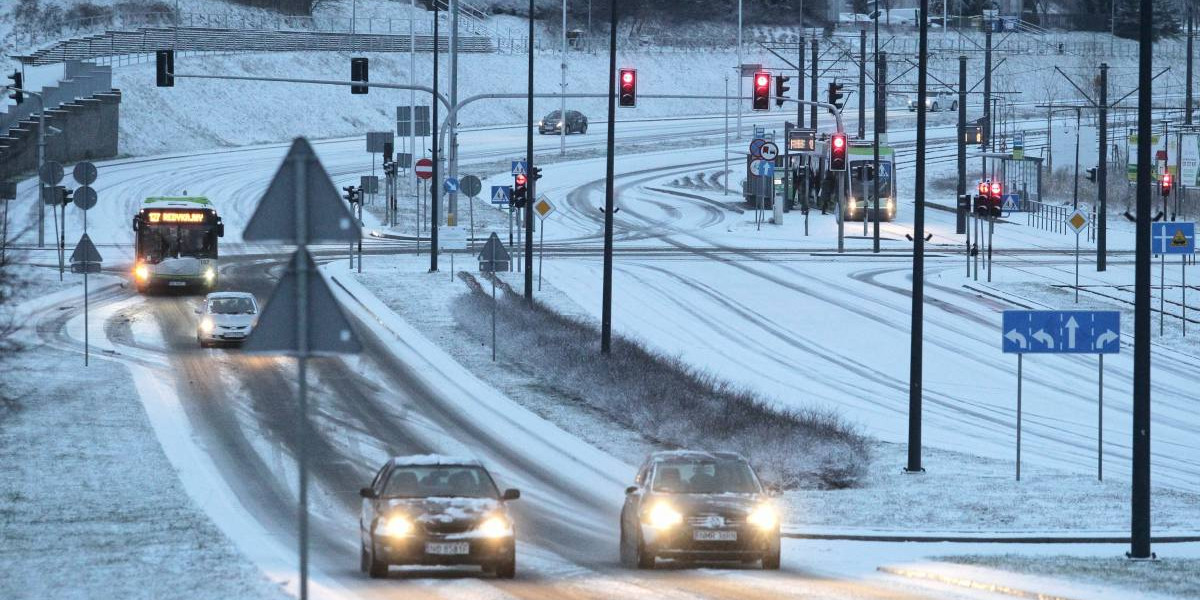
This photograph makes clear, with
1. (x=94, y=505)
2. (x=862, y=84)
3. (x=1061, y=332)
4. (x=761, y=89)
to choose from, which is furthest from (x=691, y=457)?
(x=862, y=84)

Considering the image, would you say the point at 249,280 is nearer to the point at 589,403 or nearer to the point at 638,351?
the point at 638,351

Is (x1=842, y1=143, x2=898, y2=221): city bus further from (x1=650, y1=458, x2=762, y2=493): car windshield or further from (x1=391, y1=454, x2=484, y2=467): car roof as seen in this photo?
(x1=391, y1=454, x2=484, y2=467): car roof

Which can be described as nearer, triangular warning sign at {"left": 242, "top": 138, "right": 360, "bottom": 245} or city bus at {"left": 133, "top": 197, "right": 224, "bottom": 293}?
triangular warning sign at {"left": 242, "top": 138, "right": 360, "bottom": 245}

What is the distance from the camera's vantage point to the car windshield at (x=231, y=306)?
128 feet

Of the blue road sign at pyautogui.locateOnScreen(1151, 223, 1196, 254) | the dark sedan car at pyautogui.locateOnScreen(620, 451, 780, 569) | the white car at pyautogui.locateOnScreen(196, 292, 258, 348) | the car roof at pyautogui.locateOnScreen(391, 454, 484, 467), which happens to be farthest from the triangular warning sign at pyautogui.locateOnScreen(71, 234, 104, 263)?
the blue road sign at pyautogui.locateOnScreen(1151, 223, 1196, 254)

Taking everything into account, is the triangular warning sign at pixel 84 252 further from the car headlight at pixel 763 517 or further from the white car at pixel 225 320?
the car headlight at pixel 763 517

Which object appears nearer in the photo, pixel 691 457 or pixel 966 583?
pixel 966 583

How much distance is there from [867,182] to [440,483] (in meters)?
52.0

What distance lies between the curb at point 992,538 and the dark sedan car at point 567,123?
81.6 meters

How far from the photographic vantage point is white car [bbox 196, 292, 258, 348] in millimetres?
38562

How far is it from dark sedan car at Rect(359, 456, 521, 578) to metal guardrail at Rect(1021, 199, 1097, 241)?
57.8 metres

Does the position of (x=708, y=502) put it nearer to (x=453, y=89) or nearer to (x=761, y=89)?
(x=761, y=89)

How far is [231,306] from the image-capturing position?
128 feet

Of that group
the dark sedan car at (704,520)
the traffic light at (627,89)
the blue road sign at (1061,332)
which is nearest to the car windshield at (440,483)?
the dark sedan car at (704,520)
